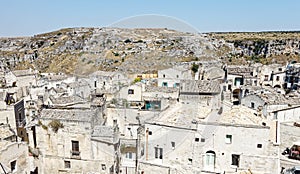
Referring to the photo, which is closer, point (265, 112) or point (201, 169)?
point (201, 169)

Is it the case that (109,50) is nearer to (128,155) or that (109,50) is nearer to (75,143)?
(75,143)

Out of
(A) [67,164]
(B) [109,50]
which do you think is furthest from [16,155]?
(B) [109,50]

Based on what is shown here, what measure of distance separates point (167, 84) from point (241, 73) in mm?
8753

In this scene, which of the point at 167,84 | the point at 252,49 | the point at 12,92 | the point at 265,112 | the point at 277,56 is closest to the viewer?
the point at 265,112

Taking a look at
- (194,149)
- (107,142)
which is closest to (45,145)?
(107,142)

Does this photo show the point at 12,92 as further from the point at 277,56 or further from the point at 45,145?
the point at 277,56

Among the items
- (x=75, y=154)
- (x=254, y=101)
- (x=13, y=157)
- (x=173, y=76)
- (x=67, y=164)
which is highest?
(x=173, y=76)

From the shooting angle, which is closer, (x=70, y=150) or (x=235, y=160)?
(x=235, y=160)

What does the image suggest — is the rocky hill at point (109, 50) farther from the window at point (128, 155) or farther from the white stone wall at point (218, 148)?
the window at point (128, 155)

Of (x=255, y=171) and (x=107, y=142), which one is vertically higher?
(x=107, y=142)

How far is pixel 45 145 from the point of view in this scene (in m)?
16.3

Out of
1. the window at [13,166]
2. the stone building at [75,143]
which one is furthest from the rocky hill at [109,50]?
the window at [13,166]

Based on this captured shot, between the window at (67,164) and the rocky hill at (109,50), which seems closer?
the window at (67,164)

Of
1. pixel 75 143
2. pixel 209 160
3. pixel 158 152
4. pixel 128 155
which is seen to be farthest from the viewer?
pixel 128 155
